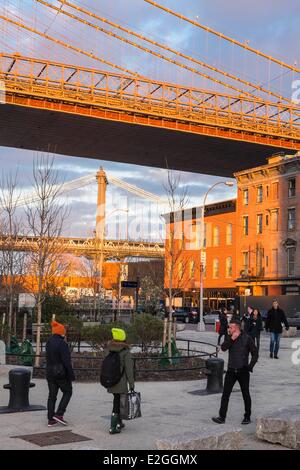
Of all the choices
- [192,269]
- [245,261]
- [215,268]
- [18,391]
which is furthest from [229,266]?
[18,391]

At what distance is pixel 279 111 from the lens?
85562mm

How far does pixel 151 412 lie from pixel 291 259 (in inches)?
2095

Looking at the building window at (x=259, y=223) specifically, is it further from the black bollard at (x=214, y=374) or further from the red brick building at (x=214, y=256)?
the black bollard at (x=214, y=374)

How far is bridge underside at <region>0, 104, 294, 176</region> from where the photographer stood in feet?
244

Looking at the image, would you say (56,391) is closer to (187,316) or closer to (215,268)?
(187,316)

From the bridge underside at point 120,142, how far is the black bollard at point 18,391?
199 feet

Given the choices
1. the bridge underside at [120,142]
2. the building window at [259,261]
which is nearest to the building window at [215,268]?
the building window at [259,261]

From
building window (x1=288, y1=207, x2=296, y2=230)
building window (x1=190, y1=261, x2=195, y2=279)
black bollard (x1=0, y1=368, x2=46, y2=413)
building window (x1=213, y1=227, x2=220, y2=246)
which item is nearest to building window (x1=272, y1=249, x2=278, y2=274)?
building window (x1=288, y1=207, x2=296, y2=230)

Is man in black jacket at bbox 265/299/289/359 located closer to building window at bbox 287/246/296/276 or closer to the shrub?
the shrub

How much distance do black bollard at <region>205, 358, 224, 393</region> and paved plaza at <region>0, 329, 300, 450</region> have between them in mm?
420

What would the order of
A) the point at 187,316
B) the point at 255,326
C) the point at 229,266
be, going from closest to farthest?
1. the point at 255,326
2. the point at 187,316
3. the point at 229,266

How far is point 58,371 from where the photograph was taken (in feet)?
31.6

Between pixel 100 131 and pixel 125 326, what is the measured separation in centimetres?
6352
